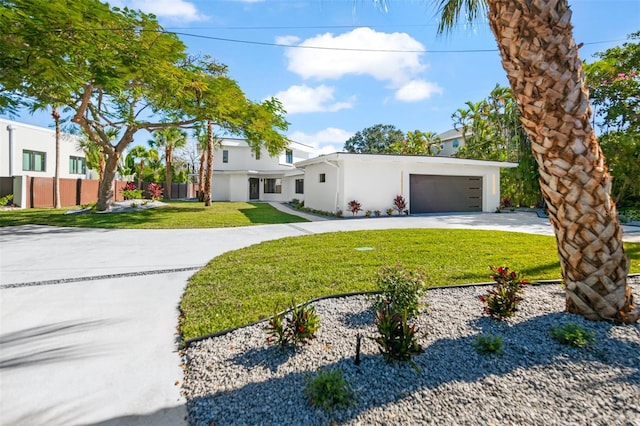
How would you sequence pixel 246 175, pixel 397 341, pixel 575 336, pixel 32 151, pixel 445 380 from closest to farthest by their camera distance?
pixel 445 380 → pixel 397 341 → pixel 575 336 → pixel 32 151 → pixel 246 175

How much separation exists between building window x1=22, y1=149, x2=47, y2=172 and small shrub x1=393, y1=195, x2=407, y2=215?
927 inches

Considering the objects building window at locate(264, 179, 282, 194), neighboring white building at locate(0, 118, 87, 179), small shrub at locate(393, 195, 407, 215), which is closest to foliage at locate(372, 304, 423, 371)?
small shrub at locate(393, 195, 407, 215)

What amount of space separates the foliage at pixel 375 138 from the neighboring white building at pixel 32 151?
34.5 meters

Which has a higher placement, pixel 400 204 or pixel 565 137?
pixel 565 137

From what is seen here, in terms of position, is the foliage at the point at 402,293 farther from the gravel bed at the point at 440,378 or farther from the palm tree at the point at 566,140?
the palm tree at the point at 566,140

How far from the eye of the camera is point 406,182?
15.7m

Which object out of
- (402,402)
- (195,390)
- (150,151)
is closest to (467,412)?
(402,402)

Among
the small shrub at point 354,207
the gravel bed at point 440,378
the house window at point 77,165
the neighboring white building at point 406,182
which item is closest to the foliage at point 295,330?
the gravel bed at point 440,378

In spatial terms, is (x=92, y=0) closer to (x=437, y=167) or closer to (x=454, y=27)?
(x=454, y=27)

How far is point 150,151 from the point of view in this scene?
30.5m

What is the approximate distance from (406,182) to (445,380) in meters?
14.0

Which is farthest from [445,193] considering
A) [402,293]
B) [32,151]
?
[32,151]

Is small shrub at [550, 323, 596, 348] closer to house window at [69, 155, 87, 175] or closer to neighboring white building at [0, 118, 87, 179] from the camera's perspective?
neighboring white building at [0, 118, 87, 179]

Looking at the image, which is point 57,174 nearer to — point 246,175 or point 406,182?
point 246,175
